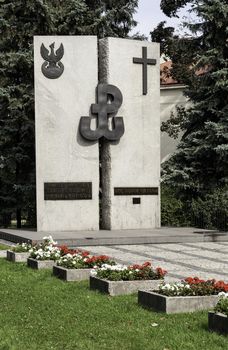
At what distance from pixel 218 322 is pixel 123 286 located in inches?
89.0

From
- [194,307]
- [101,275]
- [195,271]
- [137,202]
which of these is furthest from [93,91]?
[194,307]

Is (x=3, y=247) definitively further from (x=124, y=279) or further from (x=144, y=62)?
(x=124, y=279)

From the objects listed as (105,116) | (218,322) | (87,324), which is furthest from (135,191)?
(218,322)

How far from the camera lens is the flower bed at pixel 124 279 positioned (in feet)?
27.6

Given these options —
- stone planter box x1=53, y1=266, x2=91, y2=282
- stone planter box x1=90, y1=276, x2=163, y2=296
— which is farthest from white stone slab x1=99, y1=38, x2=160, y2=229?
stone planter box x1=90, y1=276, x2=163, y2=296

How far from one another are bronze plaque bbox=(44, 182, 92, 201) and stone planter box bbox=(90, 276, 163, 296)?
359 inches

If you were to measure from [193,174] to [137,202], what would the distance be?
12.3ft

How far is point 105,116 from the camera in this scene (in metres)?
18.0

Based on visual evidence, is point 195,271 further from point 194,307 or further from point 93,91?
point 93,91

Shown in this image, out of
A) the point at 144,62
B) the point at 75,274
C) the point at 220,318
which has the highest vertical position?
the point at 144,62

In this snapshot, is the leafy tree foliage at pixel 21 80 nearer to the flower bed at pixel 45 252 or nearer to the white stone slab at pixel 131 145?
the white stone slab at pixel 131 145

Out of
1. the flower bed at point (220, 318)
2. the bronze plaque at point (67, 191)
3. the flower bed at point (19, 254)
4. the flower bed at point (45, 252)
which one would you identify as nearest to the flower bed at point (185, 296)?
the flower bed at point (220, 318)

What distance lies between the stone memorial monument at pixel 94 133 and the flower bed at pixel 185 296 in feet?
33.9

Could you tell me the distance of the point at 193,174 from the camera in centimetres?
2153
